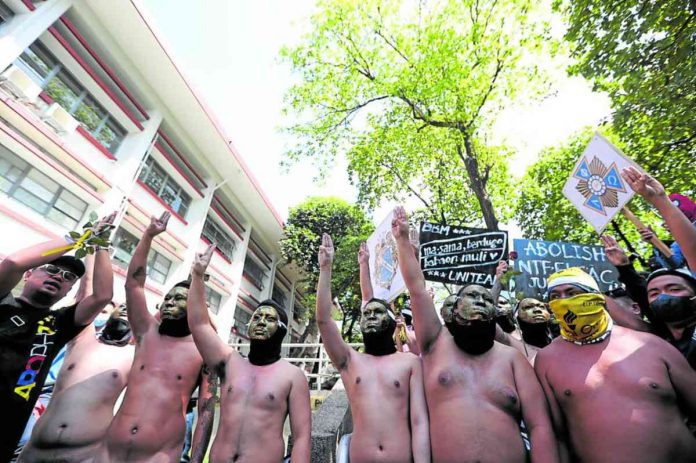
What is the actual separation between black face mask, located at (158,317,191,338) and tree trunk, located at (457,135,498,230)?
777cm

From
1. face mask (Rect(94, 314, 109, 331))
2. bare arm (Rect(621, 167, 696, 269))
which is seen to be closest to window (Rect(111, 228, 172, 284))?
face mask (Rect(94, 314, 109, 331))

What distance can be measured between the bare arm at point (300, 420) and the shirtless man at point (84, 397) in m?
1.72

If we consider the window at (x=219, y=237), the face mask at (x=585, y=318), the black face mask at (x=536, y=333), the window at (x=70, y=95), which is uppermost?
the window at (x=70, y=95)

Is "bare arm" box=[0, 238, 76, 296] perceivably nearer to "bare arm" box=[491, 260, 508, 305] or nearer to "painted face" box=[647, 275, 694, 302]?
"painted face" box=[647, 275, 694, 302]

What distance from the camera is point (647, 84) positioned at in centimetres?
586

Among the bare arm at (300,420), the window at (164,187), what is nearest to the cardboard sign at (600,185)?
the bare arm at (300,420)

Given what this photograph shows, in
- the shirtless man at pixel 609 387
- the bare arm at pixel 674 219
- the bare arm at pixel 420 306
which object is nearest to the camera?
the shirtless man at pixel 609 387

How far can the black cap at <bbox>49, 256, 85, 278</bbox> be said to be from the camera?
2916 mm

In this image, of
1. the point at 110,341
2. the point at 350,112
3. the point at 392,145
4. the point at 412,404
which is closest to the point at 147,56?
the point at 350,112

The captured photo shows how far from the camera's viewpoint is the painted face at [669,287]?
253 cm

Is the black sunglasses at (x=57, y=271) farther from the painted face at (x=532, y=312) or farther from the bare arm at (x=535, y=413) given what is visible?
the painted face at (x=532, y=312)

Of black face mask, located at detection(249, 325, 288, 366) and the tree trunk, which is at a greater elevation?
the tree trunk

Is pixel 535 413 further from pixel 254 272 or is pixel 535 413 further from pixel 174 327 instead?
pixel 254 272

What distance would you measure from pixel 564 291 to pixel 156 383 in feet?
11.3
